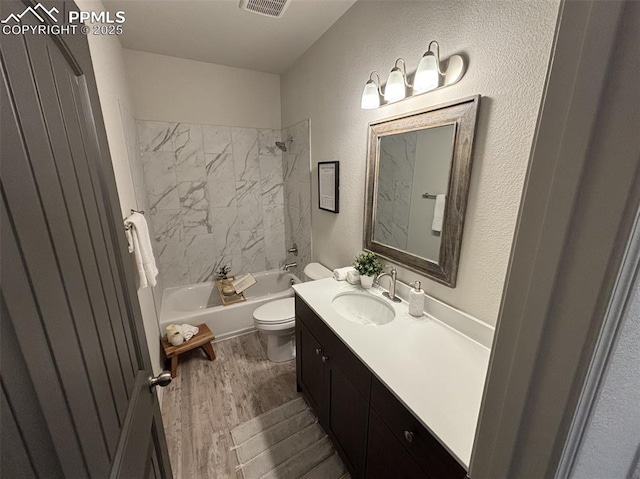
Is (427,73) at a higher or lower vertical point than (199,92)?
lower

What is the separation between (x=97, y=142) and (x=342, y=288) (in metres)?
1.34

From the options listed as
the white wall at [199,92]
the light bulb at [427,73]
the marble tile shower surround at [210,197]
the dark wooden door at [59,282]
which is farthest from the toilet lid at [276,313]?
the white wall at [199,92]

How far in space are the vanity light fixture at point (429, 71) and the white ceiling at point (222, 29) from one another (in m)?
0.87

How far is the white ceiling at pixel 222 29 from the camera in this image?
1.63m

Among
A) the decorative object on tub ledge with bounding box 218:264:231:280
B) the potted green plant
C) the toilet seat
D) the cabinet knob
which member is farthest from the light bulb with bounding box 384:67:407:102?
the decorative object on tub ledge with bounding box 218:264:231:280

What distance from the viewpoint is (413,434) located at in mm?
829

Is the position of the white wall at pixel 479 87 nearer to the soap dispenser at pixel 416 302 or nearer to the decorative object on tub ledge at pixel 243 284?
the soap dispenser at pixel 416 302

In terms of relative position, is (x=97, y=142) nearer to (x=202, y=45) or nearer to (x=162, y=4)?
(x=162, y=4)

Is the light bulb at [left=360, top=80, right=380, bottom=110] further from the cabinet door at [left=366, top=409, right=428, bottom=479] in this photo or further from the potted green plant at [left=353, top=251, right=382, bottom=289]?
the cabinet door at [left=366, top=409, right=428, bottom=479]

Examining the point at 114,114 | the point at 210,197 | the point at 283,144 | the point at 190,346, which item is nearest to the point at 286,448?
the point at 190,346

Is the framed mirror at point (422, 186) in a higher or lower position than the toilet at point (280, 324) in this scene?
higher

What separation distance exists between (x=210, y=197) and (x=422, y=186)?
2271mm

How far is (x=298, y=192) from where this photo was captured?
273 cm

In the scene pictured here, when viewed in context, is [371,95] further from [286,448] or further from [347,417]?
[286,448]
